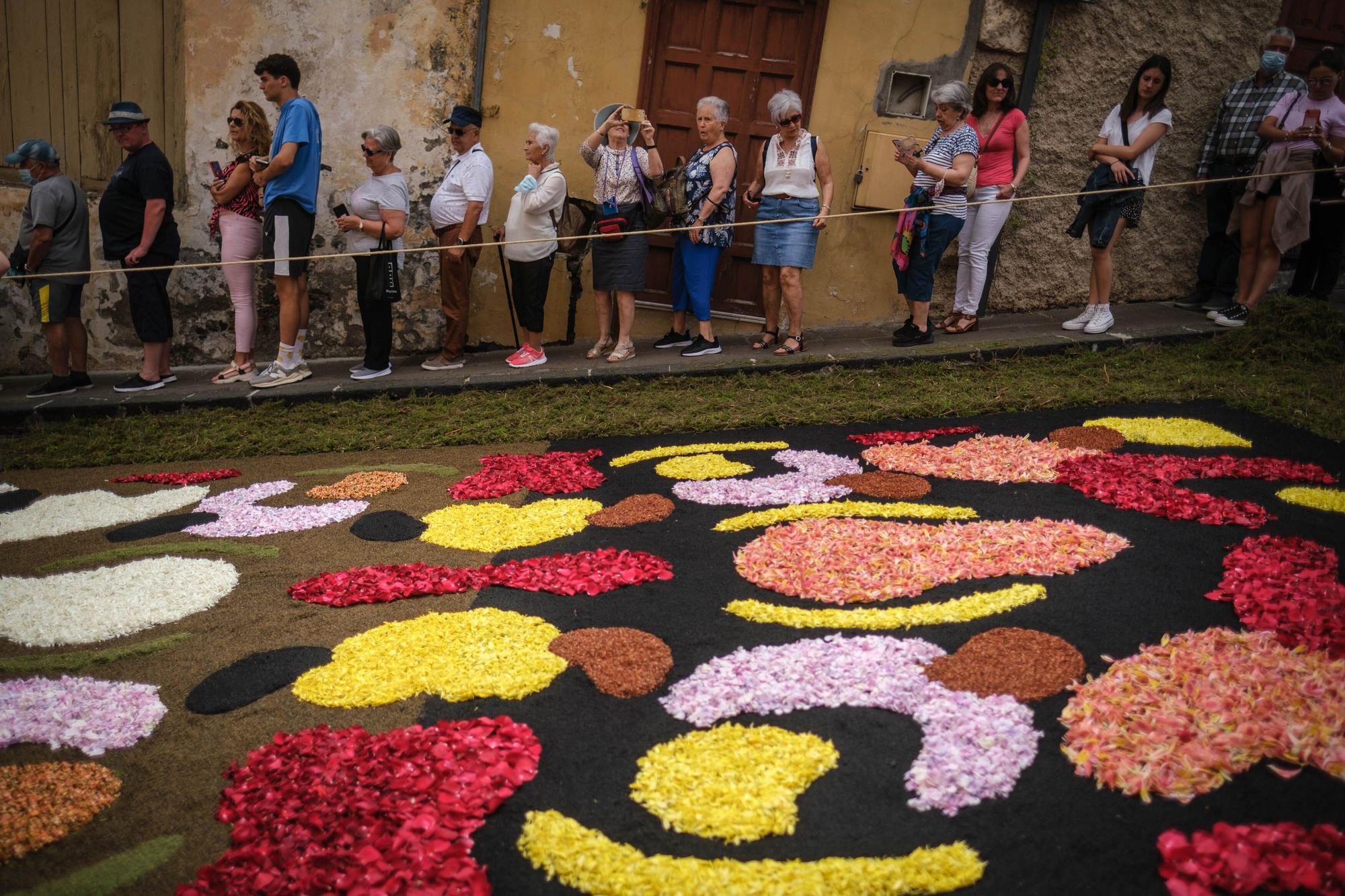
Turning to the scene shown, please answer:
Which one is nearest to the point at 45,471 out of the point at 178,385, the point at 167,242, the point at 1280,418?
the point at 178,385

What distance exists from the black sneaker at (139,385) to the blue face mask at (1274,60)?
8316 millimetres

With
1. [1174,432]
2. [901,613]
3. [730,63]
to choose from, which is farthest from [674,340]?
[901,613]

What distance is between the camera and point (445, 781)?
2.89 meters

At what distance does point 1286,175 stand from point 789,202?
3.35 m

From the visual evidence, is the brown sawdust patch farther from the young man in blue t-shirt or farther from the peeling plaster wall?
the peeling plaster wall

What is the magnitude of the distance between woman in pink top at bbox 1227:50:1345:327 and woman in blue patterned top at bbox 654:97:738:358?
362 centimetres

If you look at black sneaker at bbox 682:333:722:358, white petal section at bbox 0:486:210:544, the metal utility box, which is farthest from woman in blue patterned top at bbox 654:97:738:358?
white petal section at bbox 0:486:210:544

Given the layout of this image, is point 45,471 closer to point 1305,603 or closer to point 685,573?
point 685,573

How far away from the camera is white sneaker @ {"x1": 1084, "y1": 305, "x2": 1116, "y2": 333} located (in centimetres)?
756

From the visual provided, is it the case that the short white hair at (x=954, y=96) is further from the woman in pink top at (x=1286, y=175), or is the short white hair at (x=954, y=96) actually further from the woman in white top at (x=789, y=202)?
the woman in pink top at (x=1286, y=175)

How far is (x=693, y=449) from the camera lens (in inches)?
237

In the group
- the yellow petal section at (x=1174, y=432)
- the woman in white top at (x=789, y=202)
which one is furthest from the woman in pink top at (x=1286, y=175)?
the woman in white top at (x=789, y=202)

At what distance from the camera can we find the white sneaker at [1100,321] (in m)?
7.56

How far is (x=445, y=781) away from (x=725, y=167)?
551cm
